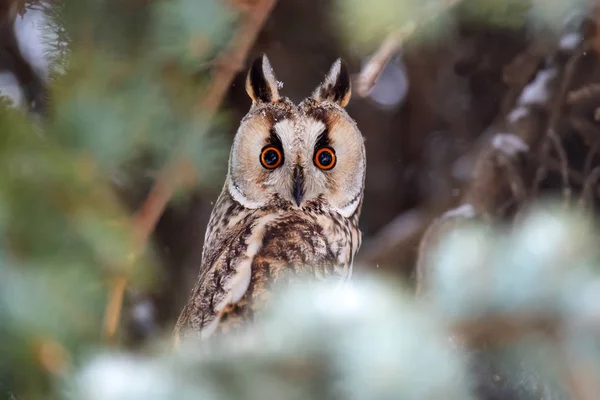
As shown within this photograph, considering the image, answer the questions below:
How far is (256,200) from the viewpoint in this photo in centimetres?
105

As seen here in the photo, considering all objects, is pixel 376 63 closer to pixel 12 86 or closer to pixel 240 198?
pixel 240 198

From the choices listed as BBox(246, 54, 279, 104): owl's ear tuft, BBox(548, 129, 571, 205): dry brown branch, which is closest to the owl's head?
BBox(246, 54, 279, 104): owl's ear tuft

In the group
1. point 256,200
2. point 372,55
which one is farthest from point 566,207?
point 256,200

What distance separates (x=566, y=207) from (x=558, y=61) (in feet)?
1.11

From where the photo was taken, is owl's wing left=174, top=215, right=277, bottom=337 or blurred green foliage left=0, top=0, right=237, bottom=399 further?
owl's wing left=174, top=215, right=277, bottom=337

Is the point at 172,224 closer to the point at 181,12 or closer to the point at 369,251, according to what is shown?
the point at 181,12

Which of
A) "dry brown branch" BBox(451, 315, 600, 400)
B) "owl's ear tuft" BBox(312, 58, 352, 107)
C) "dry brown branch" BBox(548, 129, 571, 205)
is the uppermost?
"dry brown branch" BBox(548, 129, 571, 205)

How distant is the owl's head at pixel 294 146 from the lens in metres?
0.96

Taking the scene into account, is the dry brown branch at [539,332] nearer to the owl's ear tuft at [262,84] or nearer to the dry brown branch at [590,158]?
the owl's ear tuft at [262,84]

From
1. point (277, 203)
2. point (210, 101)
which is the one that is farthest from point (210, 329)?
point (210, 101)

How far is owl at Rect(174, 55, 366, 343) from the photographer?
3.15 feet

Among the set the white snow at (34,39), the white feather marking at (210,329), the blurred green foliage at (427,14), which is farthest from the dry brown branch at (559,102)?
the white snow at (34,39)

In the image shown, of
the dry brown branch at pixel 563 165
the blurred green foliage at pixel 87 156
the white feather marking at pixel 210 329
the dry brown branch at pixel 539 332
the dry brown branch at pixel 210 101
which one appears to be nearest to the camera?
the dry brown branch at pixel 539 332

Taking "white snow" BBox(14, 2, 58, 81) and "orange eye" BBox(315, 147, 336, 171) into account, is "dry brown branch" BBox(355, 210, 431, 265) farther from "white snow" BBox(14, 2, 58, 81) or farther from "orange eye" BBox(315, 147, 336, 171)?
"white snow" BBox(14, 2, 58, 81)
